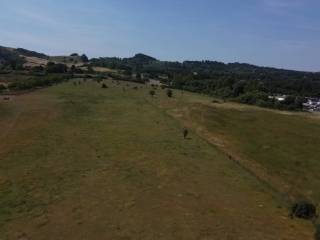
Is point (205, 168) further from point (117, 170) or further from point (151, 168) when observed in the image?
point (117, 170)

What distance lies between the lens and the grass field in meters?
24.6

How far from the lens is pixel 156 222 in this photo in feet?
82.4

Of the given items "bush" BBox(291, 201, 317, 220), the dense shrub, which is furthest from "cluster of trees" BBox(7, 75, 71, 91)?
"bush" BBox(291, 201, 317, 220)

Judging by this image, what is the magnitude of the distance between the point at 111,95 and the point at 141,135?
51.3 meters

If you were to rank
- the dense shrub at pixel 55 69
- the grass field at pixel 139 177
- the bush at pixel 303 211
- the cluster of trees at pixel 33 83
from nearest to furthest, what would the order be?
the grass field at pixel 139 177 → the bush at pixel 303 211 → the cluster of trees at pixel 33 83 → the dense shrub at pixel 55 69

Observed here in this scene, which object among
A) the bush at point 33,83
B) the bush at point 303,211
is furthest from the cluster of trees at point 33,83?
the bush at point 303,211

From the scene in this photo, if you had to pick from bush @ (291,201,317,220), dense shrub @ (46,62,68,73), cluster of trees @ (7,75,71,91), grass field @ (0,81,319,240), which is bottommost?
dense shrub @ (46,62,68,73)

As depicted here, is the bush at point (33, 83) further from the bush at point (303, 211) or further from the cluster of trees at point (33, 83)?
the bush at point (303, 211)

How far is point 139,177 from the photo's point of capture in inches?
1367

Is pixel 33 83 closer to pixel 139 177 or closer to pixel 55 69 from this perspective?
pixel 55 69

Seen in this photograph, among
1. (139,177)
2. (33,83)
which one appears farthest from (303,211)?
(33,83)

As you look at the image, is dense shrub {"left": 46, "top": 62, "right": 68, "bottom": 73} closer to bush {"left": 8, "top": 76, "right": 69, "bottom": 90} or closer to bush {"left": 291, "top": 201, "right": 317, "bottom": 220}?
bush {"left": 8, "top": 76, "right": 69, "bottom": 90}

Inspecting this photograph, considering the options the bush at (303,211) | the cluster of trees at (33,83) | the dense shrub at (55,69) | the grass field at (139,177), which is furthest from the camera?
the dense shrub at (55,69)

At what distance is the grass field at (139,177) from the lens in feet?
80.7
